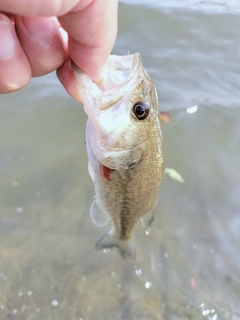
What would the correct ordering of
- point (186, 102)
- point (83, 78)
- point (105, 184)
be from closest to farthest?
Answer: point (83, 78) < point (105, 184) < point (186, 102)

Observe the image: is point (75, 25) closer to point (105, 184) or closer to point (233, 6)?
point (105, 184)

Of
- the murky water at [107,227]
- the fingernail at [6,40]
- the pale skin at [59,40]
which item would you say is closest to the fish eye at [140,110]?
the pale skin at [59,40]

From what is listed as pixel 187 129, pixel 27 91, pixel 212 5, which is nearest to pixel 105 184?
pixel 187 129

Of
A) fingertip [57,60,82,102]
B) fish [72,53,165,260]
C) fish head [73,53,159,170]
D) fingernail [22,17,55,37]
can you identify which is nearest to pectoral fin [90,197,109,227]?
fish [72,53,165,260]

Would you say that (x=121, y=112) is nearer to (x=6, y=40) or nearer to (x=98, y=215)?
(x=6, y=40)

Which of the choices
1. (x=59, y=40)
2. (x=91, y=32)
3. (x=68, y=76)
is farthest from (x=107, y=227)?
(x=91, y=32)

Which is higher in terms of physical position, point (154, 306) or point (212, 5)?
point (212, 5)

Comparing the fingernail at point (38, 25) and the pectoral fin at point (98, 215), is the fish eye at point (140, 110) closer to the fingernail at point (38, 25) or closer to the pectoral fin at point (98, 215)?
the fingernail at point (38, 25)
